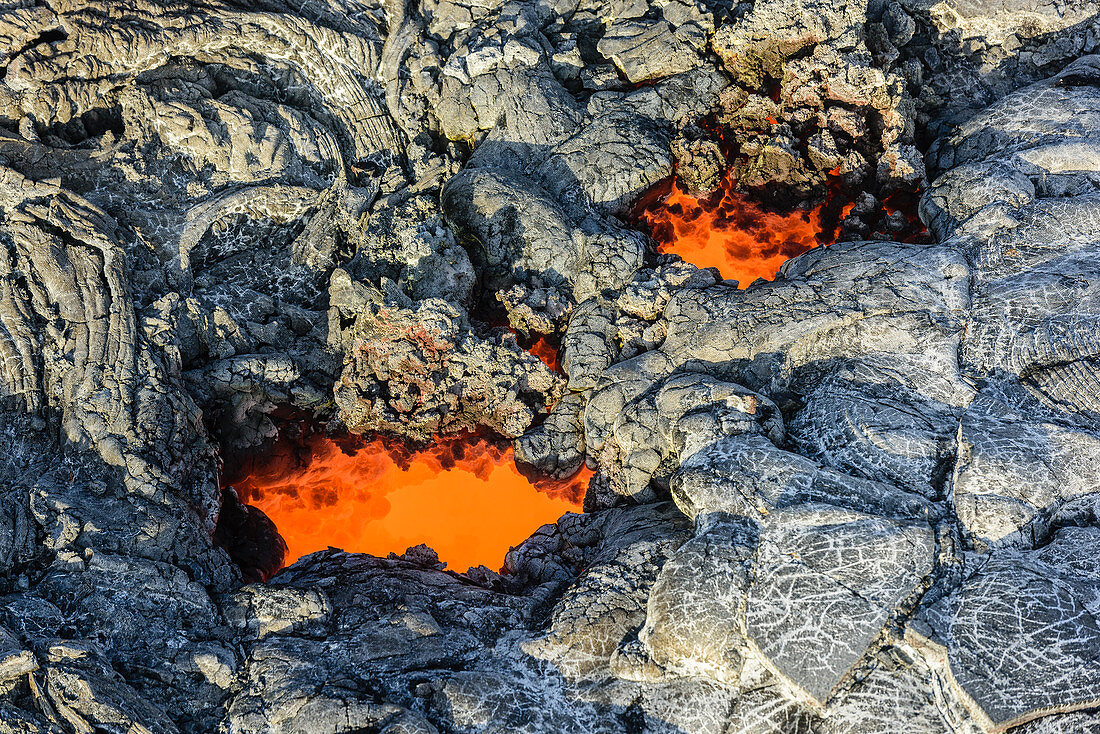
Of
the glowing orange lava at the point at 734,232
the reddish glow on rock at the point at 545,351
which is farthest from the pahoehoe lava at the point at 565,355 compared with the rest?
the glowing orange lava at the point at 734,232

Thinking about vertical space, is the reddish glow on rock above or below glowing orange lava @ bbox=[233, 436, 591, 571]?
above

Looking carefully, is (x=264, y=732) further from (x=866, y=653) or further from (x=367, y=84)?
(x=367, y=84)

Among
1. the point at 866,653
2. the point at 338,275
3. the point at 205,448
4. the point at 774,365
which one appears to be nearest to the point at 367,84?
the point at 338,275

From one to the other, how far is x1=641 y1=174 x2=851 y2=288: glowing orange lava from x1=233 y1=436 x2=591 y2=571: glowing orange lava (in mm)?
2814

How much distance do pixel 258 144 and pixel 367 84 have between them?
5.07 ft

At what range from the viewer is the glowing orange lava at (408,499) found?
7.20 meters

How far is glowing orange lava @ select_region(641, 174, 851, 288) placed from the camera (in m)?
8.45

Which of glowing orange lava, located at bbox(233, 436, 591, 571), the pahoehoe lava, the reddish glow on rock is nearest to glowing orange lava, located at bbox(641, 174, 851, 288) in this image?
the pahoehoe lava

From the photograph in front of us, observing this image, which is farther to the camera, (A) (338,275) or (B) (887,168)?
(B) (887,168)

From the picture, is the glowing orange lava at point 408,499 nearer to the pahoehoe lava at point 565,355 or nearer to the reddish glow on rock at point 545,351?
the pahoehoe lava at point 565,355

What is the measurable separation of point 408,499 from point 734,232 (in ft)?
14.5

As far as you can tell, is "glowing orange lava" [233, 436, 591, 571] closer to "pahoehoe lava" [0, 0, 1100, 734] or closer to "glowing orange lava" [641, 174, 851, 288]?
"pahoehoe lava" [0, 0, 1100, 734]

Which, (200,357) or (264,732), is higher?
(200,357)

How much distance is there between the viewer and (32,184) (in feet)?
22.2
